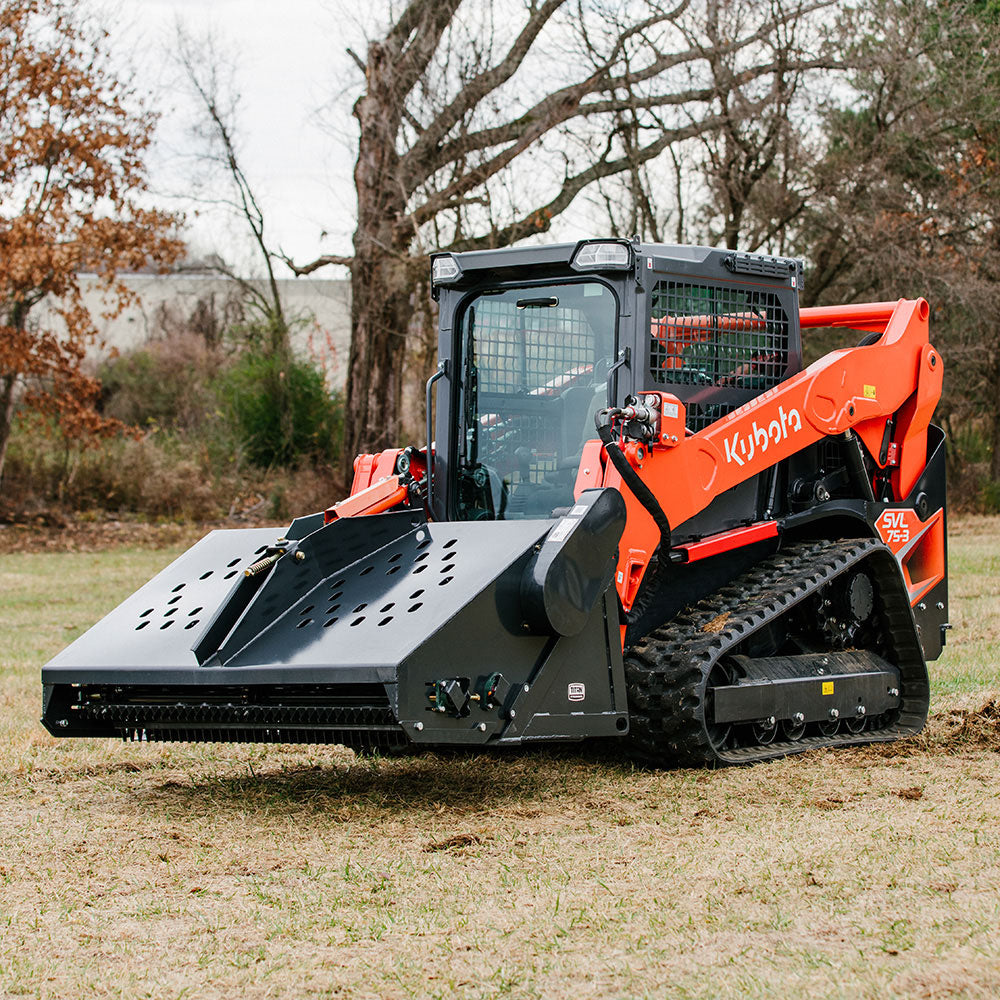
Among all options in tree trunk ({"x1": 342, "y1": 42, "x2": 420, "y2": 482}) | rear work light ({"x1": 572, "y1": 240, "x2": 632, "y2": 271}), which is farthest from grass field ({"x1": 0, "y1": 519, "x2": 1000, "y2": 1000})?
tree trunk ({"x1": 342, "y1": 42, "x2": 420, "y2": 482})

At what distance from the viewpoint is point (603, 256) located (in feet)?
21.4

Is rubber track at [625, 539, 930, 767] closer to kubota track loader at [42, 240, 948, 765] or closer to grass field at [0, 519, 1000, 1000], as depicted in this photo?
kubota track loader at [42, 240, 948, 765]

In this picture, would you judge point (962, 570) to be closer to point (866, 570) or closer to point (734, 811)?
point (866, 570)

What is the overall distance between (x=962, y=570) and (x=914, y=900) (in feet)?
41.2

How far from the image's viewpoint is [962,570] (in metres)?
16.1

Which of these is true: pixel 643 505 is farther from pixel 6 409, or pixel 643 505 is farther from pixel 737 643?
pixel 6 409

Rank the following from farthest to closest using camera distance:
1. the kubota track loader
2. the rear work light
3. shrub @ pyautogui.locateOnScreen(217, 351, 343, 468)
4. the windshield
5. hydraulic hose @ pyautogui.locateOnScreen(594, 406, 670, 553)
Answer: shrub @ pyautogui.locateOnScreen(217, 351, 343, 468) → the windshield → the rear work light → hydraulic hose @ pyautogui.locateOnScreen(594, 406, 670, 553) → the kubota track loader

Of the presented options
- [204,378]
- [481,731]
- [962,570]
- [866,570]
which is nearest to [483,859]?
[481,731]

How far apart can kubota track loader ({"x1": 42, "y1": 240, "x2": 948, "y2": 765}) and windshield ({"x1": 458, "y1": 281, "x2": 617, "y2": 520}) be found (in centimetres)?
1

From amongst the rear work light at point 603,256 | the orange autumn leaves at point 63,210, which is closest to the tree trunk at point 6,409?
the orange autumn leaves at point 63,210

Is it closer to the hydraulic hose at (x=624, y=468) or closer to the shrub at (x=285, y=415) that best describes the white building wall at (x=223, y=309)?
the shrub at (x=285, y=415)

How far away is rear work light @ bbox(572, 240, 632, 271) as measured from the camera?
255 inches

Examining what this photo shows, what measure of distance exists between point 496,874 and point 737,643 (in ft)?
6.69

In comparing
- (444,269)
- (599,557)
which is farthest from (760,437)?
(444,269)
